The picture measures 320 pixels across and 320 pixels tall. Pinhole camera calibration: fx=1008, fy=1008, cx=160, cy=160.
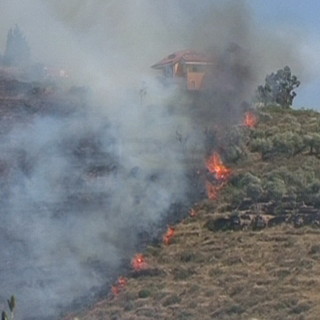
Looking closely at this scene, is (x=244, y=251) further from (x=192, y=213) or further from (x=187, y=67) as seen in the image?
(x=187, y=67)

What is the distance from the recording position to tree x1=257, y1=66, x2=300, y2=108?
6419 centimetres

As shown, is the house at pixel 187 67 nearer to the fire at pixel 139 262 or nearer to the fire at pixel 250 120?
Answer: the fire at pixel 250 120

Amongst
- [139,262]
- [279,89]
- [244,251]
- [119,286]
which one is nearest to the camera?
[119,286]

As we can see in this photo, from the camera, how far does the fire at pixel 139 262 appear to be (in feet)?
126

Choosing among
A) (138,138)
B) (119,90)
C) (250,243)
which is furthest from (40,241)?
(119,90)

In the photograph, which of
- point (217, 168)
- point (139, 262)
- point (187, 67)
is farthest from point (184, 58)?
point (139, 262)

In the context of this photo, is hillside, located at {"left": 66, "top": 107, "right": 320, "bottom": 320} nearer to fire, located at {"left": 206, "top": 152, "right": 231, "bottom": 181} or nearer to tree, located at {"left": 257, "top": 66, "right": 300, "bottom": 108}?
fire, located at {"left": 206, "top": 152, "right": 231, "bottom": 181}

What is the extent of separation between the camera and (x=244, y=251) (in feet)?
125

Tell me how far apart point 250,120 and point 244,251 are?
1984 cm

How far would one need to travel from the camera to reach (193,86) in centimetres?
5853

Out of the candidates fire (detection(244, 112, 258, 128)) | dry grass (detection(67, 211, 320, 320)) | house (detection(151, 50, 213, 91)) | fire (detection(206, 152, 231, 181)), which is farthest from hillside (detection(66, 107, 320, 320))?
house (detection(151, 50, 213, 91))

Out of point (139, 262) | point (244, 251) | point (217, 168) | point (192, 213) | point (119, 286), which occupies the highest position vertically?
point (217, 168)

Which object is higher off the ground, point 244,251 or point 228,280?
point 244,251

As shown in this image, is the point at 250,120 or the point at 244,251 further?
the point at 250,120
